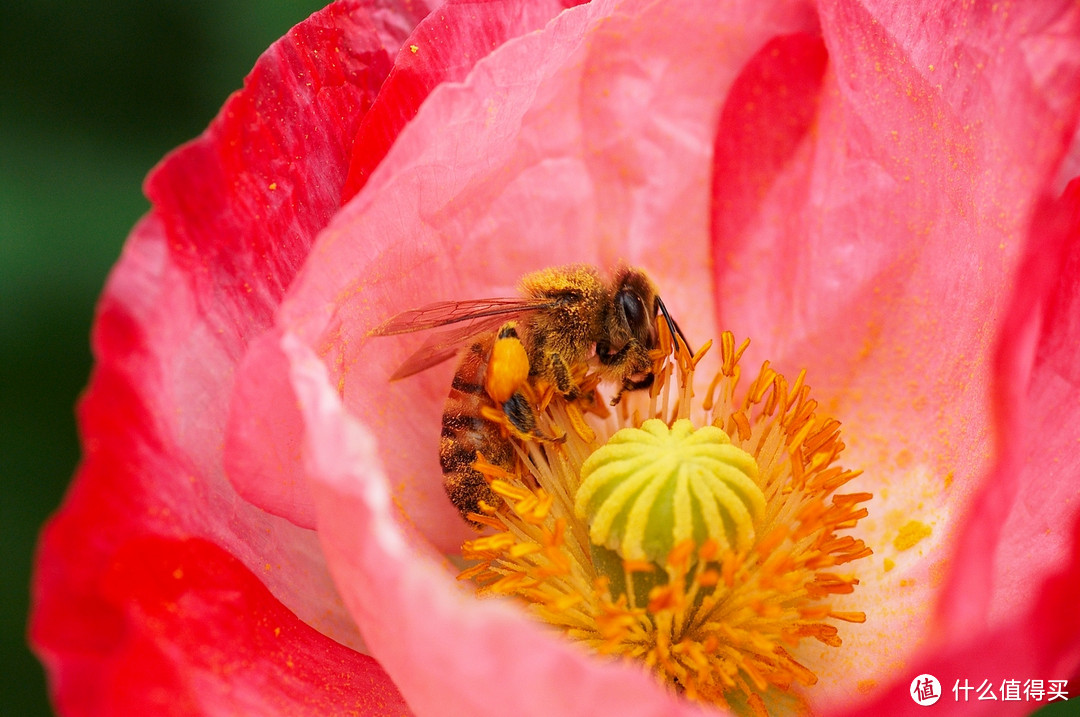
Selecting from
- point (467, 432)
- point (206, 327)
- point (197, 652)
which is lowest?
point (197, 652)

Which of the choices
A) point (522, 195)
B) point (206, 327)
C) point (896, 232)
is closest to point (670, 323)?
point (522, 195)

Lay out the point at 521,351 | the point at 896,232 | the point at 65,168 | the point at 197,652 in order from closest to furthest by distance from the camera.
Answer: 1. the point at 197,652
2. the point at 521,351
3. the point at 896,232
4. the point at 65,168

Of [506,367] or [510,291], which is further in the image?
[510,291]

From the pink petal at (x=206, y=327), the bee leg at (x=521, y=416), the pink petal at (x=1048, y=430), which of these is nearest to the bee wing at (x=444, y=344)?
the bee leg at (x=521, y=416)

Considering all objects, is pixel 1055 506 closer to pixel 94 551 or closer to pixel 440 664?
pixel 440 664

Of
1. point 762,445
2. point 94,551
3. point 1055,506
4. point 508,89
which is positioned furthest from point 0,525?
point 1055,506

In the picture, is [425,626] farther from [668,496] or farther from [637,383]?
[637,383]

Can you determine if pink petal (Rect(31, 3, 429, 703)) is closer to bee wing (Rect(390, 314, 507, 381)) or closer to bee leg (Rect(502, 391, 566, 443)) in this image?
bee wing (Rect(390, 314, 507, 381))
